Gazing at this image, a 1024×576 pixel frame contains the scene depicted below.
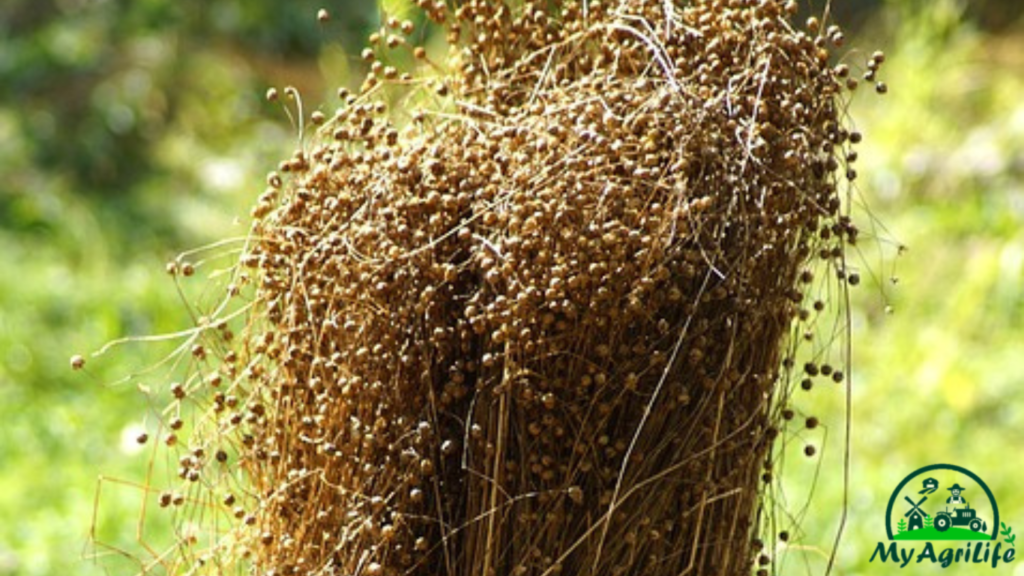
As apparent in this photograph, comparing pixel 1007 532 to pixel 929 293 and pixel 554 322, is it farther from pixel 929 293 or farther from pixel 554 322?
pixel 554 322

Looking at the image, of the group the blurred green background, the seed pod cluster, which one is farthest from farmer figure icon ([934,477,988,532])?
the seed pod cluster

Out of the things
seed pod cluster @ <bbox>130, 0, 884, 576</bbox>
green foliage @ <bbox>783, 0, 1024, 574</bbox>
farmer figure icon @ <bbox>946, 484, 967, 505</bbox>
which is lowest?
seed pod cluster @ <bbox>130, 0, 884, 576</bbox>

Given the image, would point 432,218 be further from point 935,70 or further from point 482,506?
point 935,70

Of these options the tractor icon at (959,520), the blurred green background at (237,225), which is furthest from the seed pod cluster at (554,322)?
the tractor icon at (959,520)

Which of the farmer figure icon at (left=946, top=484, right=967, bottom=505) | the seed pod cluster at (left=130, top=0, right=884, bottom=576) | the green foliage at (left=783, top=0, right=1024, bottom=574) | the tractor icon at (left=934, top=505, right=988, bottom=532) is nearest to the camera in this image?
the seed pod cluster at (left=130, top=0, right=884, bottom=576)

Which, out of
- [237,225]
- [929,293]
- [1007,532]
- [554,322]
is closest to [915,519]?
[1007,532]

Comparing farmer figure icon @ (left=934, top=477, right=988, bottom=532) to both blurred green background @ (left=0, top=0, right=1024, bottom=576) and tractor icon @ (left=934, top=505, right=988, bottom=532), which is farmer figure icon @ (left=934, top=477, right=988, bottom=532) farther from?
blurred green background @ (left=0, top=0, right=1024, bottom=576)

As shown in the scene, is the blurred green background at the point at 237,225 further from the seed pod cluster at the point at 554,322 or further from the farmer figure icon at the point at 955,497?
the seed pod cluster at the point at 554,322
